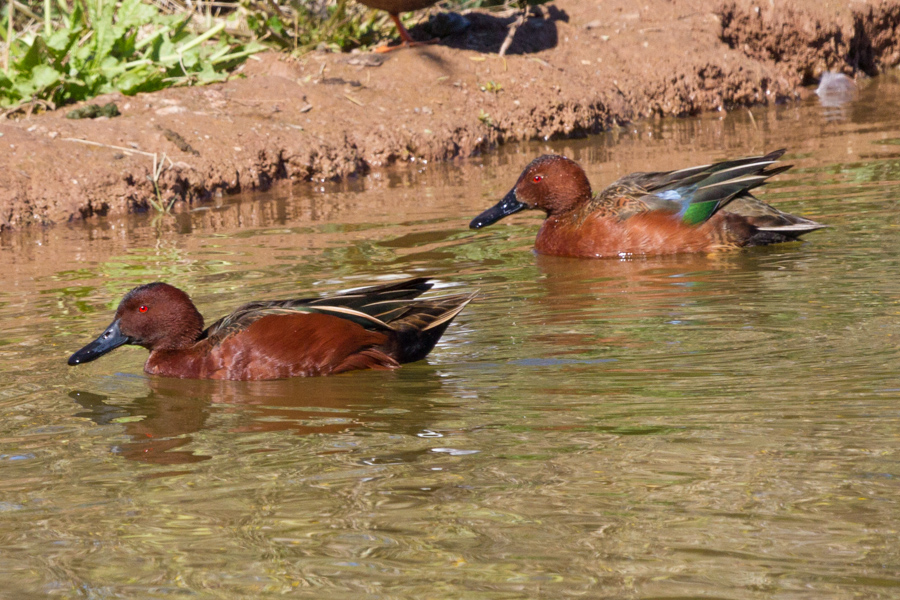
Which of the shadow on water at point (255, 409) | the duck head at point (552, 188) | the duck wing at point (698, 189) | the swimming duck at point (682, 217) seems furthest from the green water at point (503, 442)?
the duck head at point (552, 188)

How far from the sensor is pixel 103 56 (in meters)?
11.3

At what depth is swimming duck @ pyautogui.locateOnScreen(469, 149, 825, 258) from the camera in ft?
23.1

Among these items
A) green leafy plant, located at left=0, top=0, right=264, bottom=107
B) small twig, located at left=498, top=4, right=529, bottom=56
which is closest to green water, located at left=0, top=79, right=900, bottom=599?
green leafy plant, located at left=0, top=0, right=264, bottom=107

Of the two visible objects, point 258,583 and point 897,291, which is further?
point 897,291

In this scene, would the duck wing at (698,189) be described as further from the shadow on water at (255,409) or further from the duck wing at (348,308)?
the shadow on water at (255,409)

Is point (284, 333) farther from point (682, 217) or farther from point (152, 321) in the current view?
point (682, 217)

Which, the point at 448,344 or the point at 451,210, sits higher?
the point at 451,210

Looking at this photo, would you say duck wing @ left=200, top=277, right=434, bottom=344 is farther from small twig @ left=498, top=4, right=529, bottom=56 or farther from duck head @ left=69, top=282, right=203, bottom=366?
small twig @ left=498, top=4, right=529, bottom=56

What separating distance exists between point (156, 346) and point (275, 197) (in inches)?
211

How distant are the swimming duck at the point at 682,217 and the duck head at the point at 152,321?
113 inches

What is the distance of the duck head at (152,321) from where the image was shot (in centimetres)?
525

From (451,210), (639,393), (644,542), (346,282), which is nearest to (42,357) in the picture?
(346,282)

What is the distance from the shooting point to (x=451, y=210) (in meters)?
8.89

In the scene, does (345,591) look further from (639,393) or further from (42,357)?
(42,357)
